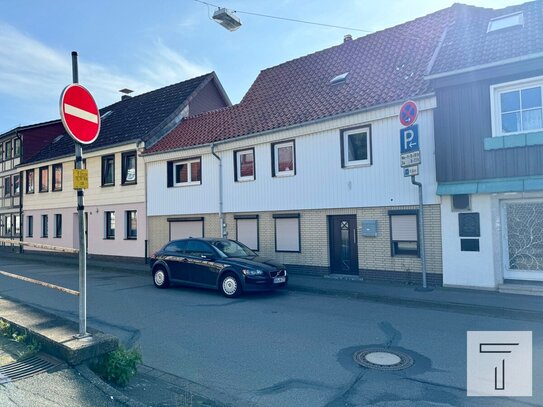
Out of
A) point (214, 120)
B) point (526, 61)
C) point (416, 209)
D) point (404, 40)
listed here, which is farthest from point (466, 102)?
point (214, 120)

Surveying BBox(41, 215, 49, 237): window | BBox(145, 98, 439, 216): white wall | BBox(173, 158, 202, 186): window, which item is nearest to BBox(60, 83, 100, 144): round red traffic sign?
BBox(145, 98, 439, 216): white wall

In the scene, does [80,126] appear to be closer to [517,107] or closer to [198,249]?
[198,249]

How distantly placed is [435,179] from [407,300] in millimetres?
3467

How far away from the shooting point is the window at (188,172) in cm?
1705

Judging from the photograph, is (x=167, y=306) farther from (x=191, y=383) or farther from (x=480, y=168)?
(x=480, y=168)

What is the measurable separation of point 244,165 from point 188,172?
10.9ft

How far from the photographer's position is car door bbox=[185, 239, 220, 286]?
35.3 ft

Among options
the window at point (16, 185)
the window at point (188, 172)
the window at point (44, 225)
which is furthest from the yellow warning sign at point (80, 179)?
the window at point (16, 185)

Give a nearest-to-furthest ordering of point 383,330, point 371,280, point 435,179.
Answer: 1. point 383,330
2. point 435,179
3. point 371,280

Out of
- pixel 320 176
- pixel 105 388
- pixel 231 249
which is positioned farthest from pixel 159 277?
pixel 105 388

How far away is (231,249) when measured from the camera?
11305 mm

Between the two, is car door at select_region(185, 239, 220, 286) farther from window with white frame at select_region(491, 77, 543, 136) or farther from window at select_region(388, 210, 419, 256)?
window with white frame at select_region(491, 77, 543, 136)

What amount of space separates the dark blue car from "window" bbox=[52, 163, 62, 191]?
15141 mm

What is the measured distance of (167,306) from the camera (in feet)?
30.6
